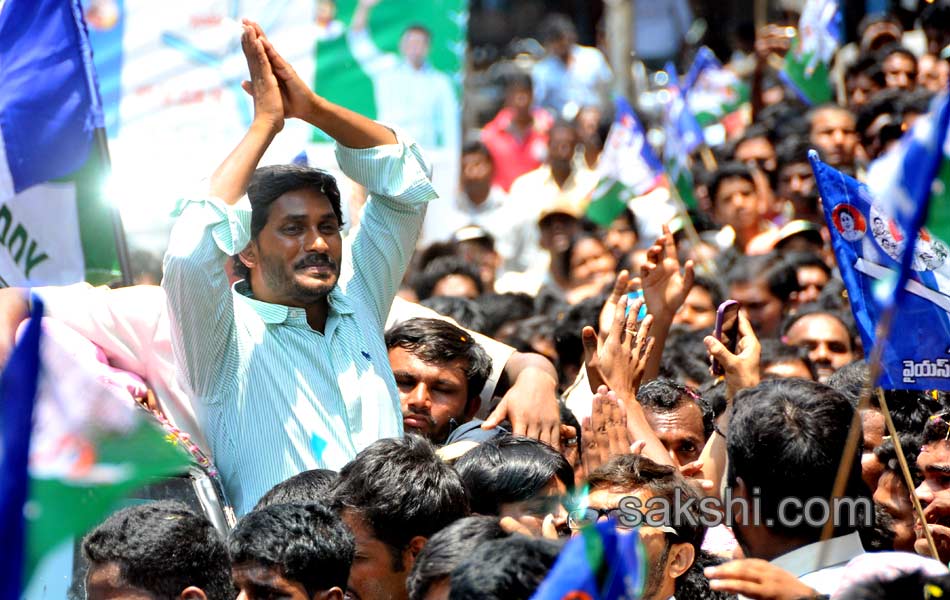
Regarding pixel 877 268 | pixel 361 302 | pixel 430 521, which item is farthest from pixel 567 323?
pixel 430 521

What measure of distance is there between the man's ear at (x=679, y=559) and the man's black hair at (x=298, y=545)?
2.53 feet

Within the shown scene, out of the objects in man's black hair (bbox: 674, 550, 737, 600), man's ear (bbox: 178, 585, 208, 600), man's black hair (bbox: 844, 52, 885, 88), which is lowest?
man's black hair (bbox: 674, 550, 737, 600)

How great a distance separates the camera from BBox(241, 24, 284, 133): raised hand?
4332 mm

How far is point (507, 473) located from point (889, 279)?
116 centimetres

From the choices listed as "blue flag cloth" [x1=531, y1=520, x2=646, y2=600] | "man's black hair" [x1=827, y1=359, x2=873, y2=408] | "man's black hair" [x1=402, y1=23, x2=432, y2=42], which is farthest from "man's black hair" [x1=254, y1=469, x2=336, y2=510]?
"man's black hair" [x1=402, y1=23, x2=432, y2=42]

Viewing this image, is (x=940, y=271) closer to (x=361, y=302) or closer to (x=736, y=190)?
(x=361, y=302)

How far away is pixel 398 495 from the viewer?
3727 millimetres

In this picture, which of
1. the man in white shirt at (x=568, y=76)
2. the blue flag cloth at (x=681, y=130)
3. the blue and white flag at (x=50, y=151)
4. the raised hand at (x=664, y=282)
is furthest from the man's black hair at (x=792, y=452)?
the man in white shirt at (x=568, y=76)

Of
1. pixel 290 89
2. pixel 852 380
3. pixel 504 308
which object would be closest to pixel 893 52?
pixel 504 308

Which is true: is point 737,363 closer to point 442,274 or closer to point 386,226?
point 386,226

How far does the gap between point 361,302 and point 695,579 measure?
1.46 m

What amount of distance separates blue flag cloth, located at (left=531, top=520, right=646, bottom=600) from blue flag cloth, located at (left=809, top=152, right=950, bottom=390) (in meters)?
1.85

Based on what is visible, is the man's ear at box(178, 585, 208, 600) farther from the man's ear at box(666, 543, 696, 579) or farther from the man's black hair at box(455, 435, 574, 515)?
the man's ear at box(666, 543, 696, 579)

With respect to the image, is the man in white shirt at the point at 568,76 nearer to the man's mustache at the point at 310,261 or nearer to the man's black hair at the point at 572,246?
the man's black hair at the point at 572,246
